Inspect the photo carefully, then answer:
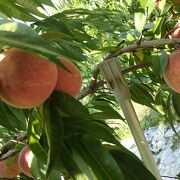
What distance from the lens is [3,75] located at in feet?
1.63

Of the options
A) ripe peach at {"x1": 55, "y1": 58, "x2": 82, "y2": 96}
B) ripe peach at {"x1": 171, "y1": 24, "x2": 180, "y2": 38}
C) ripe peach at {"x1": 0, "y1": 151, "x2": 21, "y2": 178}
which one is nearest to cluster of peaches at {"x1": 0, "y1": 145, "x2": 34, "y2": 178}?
ripe peach at {"x1": 0, "y1": 151, "x2": 21, "y2": 178}

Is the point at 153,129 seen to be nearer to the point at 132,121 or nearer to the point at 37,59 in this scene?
the point at 132,121

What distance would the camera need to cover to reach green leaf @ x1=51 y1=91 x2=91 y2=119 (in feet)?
1.75

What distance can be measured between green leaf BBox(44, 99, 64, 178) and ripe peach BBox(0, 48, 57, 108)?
0.03m

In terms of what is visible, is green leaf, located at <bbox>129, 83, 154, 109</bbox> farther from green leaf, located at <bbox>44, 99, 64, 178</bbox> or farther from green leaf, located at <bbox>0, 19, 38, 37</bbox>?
green leaf, located at <bbox>0, 19, 38, 37</bbox>

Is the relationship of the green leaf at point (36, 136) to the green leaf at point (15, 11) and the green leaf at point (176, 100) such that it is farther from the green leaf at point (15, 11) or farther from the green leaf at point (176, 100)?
the green leaf at point (176, 100)

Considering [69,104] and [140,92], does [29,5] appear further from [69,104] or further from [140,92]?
[140,92]

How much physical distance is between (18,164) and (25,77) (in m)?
0.49

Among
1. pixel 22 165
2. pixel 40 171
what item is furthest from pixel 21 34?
pixel 22 165

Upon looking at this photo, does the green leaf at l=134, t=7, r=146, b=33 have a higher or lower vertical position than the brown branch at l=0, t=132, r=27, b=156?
higher

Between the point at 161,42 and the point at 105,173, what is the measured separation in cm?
35

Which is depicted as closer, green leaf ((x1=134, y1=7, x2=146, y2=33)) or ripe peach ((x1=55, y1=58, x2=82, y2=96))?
ripe peach ((x1=55, y1=58, x2=82, y2=96))

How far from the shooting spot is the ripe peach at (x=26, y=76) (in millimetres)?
482

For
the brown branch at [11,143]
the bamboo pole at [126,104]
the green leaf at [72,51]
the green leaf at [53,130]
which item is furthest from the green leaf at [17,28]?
the brown branch at [11,143]
